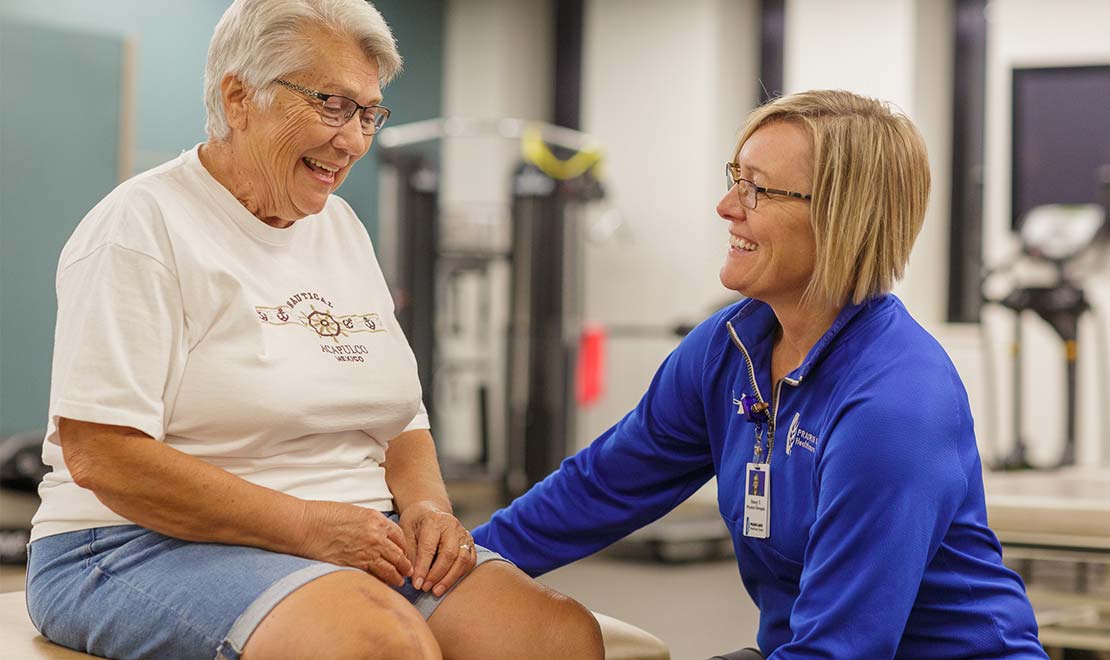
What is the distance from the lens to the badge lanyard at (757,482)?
150 cm

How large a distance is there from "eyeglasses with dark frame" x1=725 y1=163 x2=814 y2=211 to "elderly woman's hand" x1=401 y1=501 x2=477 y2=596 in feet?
1.91

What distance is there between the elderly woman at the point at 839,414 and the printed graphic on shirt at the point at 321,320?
46 cm

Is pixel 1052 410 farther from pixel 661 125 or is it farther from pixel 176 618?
pixel 176 618

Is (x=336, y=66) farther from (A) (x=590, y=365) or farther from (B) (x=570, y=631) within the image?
(A) (x=590, y=365)

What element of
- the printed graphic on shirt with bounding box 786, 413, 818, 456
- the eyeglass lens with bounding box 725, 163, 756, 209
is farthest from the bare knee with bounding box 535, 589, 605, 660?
the eyeglass lens with bounding box 725, 163, 756, 209

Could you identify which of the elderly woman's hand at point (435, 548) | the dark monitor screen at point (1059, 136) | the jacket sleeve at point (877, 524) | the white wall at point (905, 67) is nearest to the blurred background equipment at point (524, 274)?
the white wall at point (905, 67)

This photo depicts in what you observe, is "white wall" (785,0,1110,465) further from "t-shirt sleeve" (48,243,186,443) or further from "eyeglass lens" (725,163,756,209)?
"t-shirt sleeve" (48,243,186,443)

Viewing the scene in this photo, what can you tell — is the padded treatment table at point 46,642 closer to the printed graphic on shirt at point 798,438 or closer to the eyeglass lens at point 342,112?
→ the printed graphic on shirt at point 798,438

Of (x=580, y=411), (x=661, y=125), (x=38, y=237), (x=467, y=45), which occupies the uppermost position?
(x=467, y=45)

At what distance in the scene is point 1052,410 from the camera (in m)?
5.64

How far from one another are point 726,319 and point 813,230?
8.9 inches

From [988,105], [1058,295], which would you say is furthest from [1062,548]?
[988,105]

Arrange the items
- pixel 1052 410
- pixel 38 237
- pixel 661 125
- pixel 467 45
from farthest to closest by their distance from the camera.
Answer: pixel 467 45, pixel 661 125, pixel 1052 410, pixel 38 237

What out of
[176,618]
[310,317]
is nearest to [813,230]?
[310,317]
